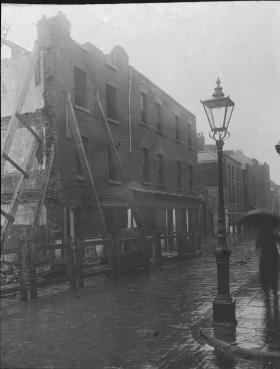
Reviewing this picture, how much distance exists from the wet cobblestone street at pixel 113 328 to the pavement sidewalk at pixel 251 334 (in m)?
0.15

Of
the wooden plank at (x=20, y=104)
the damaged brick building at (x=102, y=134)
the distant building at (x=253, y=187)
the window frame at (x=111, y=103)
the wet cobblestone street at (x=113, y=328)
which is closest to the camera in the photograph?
the wet cobblestone street at (x=113, y=328)

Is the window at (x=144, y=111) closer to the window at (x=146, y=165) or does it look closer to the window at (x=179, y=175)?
the window at (x=146, y=165)

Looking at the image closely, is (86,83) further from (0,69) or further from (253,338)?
(253,338)

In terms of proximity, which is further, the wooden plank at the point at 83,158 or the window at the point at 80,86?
the window at the point at 80,86

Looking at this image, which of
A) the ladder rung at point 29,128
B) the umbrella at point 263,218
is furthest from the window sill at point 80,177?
the umbrella at point 263,218

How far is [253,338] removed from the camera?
213 inches

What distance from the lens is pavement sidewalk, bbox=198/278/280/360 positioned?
496cm

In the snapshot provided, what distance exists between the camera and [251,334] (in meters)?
5.59

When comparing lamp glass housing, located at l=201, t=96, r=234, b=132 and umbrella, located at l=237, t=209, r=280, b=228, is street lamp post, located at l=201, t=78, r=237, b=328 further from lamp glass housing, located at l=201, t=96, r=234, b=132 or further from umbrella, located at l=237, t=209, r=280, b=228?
umbrella, located at l=237, t=209, r=280, b=228

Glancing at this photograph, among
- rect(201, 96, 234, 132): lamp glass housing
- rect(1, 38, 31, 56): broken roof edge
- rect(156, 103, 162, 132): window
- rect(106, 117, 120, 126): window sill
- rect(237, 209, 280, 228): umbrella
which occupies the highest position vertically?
rect(156, 103, 162, 132): window

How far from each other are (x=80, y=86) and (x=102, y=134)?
1139 millimetres

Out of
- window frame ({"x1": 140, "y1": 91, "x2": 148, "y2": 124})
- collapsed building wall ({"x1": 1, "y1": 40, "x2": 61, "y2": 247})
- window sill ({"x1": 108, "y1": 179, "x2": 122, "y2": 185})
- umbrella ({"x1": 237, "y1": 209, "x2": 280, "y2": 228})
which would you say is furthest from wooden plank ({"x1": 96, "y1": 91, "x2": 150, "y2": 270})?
umbrella ({"x1": 237, "y1": 209, "x2": 280, "y2": 228})

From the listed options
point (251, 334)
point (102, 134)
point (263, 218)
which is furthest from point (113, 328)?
point (102, 134)

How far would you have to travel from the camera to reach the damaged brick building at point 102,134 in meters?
6.45
